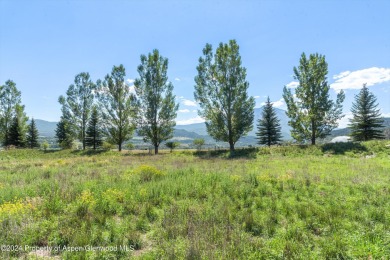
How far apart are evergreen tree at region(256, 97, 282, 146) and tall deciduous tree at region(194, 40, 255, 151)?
15.2 meters

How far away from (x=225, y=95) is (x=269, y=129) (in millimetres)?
18951

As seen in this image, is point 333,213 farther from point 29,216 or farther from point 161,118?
point 161,118

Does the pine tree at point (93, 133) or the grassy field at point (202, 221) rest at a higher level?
the pine tree at point (93, 133)

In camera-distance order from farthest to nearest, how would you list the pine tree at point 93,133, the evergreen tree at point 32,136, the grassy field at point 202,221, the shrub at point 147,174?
the evergreen tree at point 32,136, the pine tree at point 93,133, the shrub at point 147,174, the grassy field at point 202,221

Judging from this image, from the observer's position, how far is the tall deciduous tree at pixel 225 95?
2866 cm

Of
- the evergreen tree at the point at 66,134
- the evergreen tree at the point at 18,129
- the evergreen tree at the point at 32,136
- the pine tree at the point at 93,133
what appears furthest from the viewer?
the evergreen tree at the point at 32,136

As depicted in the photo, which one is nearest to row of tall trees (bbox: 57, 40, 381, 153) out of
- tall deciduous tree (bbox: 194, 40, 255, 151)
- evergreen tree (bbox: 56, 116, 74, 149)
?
tall deciduous tree (bbox: 194, 40, 255, 151)

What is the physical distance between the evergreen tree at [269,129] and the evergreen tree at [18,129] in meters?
50.1

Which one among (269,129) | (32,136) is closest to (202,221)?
(269,129)

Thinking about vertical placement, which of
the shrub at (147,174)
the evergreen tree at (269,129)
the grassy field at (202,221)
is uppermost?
the evergreen tree at (269,129)

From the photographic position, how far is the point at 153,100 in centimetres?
3206

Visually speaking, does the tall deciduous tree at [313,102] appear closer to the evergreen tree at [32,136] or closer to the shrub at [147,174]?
the shrub at [147,174]

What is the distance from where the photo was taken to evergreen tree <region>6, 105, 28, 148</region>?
44.1m

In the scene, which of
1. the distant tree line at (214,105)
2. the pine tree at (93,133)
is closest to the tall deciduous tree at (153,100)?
the distant tree line at (214,105)
